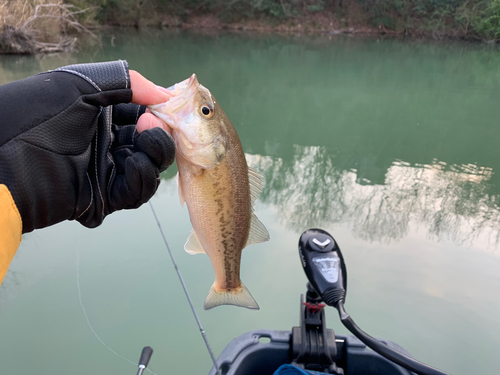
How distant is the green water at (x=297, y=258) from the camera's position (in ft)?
10.2

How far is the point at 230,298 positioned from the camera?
6.34 ft

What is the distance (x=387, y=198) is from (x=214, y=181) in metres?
4.74

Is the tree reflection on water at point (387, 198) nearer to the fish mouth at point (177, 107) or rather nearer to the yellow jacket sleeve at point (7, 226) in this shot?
the fish mouth at point (177, 107)

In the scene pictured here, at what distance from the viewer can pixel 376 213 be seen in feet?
17.1

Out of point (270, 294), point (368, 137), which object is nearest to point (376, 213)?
point (270, 294)

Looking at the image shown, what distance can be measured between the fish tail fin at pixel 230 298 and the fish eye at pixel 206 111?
94 cm

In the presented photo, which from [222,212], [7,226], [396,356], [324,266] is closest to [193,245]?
[222,212]

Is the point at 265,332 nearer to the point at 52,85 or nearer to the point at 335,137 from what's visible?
the point at 52,85

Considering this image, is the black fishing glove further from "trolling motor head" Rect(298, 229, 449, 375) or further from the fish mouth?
"trolling motor head" Rect(298, 229, 449, 375)

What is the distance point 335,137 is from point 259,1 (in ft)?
91.2

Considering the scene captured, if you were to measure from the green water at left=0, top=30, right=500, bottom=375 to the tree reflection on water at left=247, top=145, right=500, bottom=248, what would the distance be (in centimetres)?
3

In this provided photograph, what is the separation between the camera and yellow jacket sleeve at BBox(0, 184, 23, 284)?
1.27m

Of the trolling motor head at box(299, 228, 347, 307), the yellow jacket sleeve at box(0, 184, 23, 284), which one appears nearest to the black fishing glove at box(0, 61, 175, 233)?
the yellow jacket sleeve at box(0, 184, 23, 284)

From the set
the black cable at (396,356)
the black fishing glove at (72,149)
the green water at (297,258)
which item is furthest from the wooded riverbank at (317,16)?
the black cable at (396,356)
